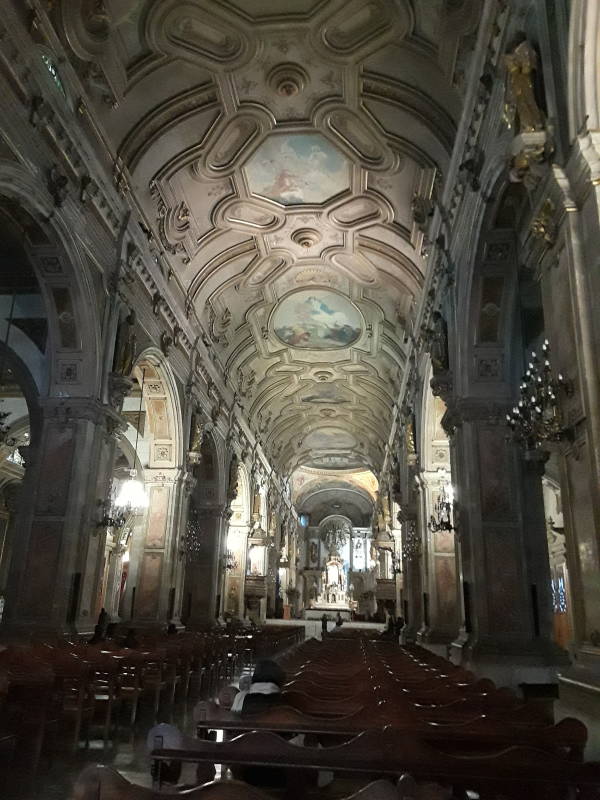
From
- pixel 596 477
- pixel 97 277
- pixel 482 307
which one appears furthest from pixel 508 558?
pixel 97 277

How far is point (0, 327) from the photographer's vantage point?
12078mm

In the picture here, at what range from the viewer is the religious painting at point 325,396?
85.5 feet

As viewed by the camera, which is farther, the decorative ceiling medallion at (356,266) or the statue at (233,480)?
the statue at (233,480)

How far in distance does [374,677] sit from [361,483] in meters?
35.4

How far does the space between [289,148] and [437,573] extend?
32.5 ft

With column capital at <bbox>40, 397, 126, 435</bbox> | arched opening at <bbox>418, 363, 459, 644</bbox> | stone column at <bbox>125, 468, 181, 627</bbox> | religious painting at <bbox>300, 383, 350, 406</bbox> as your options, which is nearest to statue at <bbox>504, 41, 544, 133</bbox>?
column capital at <bbox>40, 397, 126, 435</bbox>

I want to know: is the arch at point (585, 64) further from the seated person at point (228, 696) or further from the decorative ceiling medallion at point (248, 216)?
the decorative ceiling medallion at point (248, 216)

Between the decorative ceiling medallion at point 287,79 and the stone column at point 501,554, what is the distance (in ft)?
21.7

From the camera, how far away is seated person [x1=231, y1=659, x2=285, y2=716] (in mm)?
3762

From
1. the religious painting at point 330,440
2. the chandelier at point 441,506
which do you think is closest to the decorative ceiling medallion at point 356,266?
the chandelier at point 441,506

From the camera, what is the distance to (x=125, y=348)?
1144 centimetres

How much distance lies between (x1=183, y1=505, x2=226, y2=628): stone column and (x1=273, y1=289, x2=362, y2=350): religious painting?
21.2 ft

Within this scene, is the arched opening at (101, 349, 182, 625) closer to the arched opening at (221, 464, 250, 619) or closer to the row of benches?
the arched opening at (221, 464, 250, 619)

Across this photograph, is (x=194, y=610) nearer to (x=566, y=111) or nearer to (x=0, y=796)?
(x=0, y=796)
